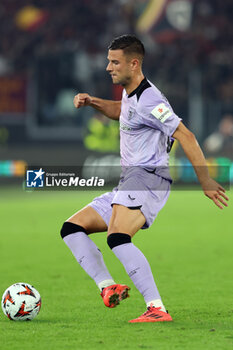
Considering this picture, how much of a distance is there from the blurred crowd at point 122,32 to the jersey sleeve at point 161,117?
21907 mm

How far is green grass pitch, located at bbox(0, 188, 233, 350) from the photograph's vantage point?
293 inches

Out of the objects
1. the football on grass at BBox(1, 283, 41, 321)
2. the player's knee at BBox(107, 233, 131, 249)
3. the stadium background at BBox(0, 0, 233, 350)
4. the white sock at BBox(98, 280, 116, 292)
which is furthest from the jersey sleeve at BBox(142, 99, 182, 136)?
the stadium background at BBox(0, 0, 233, 350)

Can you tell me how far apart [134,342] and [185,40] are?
2350 centimetres

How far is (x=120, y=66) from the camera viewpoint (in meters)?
8.11

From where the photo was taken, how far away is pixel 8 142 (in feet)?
103

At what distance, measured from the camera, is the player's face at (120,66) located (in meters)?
8.09

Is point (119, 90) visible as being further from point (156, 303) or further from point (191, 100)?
point (156, 303)

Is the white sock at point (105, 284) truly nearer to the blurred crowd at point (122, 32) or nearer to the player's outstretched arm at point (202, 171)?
the player's outstretched arm at point (202, 171)

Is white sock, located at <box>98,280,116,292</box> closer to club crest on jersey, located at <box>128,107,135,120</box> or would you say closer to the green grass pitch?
the green grass pitch

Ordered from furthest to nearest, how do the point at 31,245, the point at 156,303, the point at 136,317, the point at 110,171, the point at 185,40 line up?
1. the point at 185,40
2. the point at 31,245
3. the point at 110,171
4. the point at 136,317
5. the point at 156,303

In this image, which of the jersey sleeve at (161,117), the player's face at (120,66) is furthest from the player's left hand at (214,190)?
the player's face at (120,66)

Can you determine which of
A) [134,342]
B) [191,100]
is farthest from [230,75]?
[134,342]

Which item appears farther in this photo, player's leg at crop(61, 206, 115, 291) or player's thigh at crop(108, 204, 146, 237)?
player's leg at crop(61, 206, 115, 291)

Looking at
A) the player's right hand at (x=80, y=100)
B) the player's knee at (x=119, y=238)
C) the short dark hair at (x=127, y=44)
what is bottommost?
the player's knee at (x=119, y=238)
